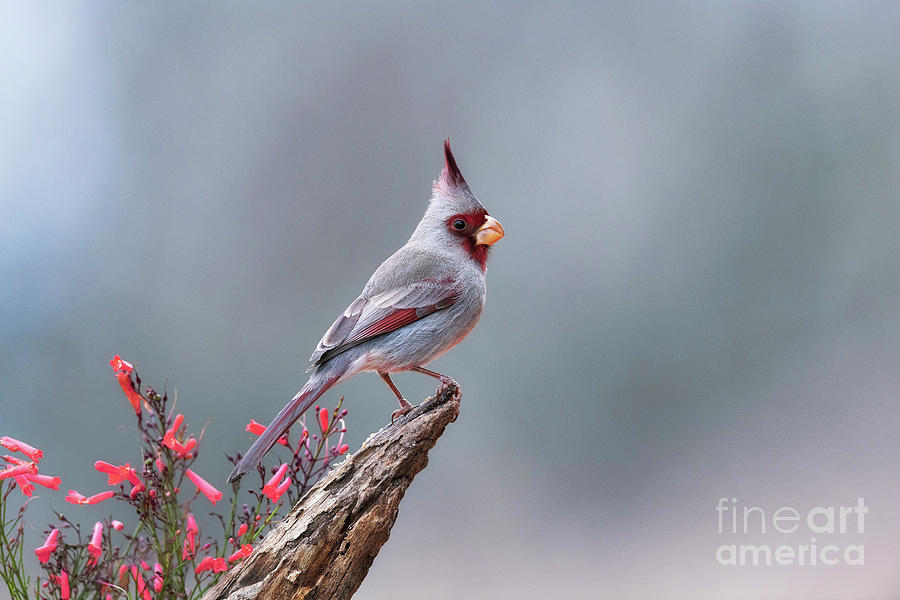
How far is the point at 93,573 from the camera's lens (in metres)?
1.96

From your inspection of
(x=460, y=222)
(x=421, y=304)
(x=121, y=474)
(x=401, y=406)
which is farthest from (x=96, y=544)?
(x=460, y=222)

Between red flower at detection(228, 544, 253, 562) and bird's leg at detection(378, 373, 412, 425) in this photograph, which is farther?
bird's leg at detection(378, 373, 412, 425)

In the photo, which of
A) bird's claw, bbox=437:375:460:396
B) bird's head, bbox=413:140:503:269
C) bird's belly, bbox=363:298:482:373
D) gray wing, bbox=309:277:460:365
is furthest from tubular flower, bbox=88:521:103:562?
bird's head, bbox=413:140:503:269

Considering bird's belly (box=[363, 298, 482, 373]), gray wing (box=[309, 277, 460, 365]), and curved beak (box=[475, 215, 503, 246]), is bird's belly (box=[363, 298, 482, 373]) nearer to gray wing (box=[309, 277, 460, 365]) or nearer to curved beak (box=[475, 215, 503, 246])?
gray wing (box=[309, 277, 460, 365])

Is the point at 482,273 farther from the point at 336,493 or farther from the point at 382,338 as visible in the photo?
the point at 336,493

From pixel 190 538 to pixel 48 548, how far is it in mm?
323

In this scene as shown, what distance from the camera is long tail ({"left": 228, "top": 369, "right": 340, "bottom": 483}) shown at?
2033 millimetres

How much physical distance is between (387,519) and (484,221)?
103 cm

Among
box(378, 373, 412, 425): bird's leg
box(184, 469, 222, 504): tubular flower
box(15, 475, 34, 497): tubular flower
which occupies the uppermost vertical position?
box(378, 373, 412, 425): bird's leg

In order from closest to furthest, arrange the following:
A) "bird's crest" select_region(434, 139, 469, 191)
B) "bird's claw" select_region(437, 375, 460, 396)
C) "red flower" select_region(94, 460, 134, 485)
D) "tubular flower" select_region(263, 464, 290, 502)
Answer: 1. "red flower" select_region(94, 460, 134, 485)
2. "tubular flower" select_region(263, 464, 290, 502)
3. "bird's claw" select_region(437, 375, 460, 396)
4. "bird's crest" select_region(434, 139, 469, 191)

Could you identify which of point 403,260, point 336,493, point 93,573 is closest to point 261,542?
point 336,493

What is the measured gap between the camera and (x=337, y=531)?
209 cm

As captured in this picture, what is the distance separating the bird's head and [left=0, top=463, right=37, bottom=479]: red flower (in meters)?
1.35

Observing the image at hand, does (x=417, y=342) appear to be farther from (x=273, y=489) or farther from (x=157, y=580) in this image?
(x=157, y=580)
